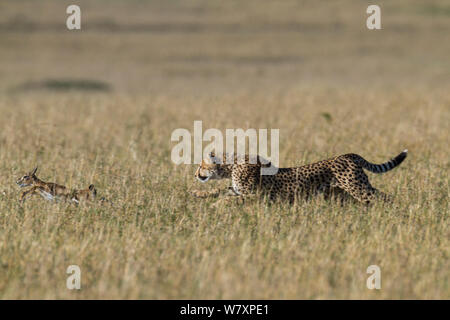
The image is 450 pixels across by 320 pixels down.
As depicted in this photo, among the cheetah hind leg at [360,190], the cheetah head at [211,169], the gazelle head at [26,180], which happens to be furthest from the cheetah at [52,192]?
the cheetah hind leg at [360,190]

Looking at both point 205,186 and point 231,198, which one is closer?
point 231,198

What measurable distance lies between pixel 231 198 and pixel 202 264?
182 cm

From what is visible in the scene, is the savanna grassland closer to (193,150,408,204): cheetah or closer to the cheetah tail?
(193,150,408,204): cheetah

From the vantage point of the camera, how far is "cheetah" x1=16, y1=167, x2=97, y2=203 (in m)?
6.28

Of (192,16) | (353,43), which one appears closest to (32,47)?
(192,16)

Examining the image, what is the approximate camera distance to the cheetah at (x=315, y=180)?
648 centimetres

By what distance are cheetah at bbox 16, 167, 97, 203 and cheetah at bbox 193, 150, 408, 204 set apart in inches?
47.6

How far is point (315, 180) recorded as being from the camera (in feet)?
21.6

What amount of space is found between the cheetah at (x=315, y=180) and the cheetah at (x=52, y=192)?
3.97 ft

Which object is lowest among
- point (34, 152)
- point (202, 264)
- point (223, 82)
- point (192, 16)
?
point (202, 264)

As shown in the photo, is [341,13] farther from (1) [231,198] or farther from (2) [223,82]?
(1) [231,198]

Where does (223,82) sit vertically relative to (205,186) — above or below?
above
